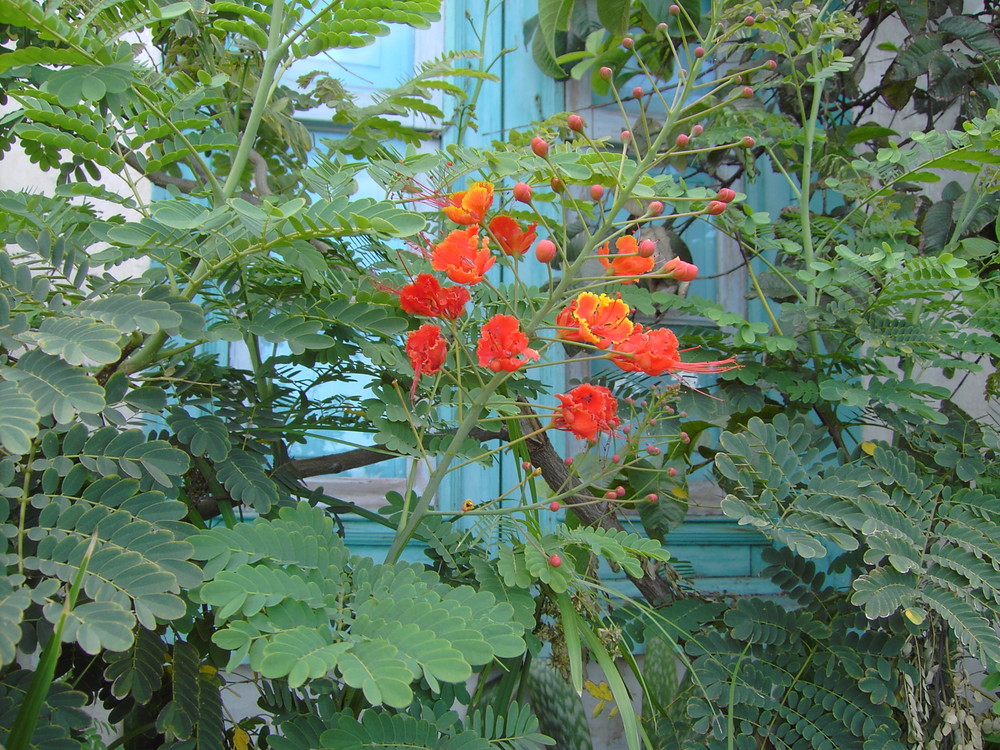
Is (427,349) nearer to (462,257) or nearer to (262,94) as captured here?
(462,257)

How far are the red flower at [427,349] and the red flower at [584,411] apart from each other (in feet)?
0.42

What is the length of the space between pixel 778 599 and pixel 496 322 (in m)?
1.33

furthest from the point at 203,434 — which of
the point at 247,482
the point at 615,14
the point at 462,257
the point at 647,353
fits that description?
the point at 615,14

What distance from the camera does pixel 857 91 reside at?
63.0 inches

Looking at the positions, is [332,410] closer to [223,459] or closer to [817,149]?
[223,459]

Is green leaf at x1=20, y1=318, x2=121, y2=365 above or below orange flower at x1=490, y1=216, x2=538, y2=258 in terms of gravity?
below

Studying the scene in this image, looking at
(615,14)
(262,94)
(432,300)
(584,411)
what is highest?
(615,14)

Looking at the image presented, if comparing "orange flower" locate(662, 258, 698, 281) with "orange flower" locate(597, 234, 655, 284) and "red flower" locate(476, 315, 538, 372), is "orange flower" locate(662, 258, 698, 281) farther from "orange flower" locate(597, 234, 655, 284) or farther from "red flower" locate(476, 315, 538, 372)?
"red flower" locate(476, 315, 538, 372)

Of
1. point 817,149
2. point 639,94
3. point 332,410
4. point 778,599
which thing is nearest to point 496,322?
point 639,94

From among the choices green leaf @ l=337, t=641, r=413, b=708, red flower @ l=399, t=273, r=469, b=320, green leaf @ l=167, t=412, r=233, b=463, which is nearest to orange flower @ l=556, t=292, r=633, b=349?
red flower @ l=399, t=273, r=469, b=320

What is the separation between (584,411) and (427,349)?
6.8 inches

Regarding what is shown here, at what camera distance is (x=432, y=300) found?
28.9 inches

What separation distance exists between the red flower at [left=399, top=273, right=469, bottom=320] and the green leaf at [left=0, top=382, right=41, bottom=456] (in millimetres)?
331

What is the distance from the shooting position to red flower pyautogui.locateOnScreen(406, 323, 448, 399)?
74cm
